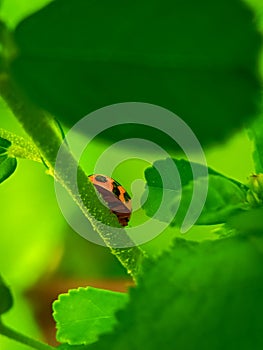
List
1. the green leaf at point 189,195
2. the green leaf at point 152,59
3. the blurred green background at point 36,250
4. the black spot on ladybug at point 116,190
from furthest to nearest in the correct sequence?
the blurred green background at point 36,250, the black spot on ladybug at point 116,190, the green leaf at point 189,195, the green leaf at point 152,59

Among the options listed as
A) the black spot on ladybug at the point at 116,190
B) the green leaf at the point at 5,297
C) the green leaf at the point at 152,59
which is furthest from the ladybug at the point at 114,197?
the green leaf at the point at 152,59

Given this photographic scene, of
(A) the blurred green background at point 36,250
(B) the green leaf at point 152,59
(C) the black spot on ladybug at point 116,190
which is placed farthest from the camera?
(A) the blurred green background at point 36,250

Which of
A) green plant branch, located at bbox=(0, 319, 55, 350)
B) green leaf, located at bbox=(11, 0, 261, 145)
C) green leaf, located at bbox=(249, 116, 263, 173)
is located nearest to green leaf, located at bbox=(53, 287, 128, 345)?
green plant branch, located at bbox=(0, 319, 55, 350)

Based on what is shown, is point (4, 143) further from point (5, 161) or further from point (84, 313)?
point (84, 313)

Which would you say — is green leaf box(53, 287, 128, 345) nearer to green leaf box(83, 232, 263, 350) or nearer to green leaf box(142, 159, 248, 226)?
green leaf box(142, 159, 248, 226)

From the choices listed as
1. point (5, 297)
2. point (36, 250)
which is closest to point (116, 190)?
point (5, 297)

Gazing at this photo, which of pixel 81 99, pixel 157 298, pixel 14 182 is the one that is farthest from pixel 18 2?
pixel 14 182

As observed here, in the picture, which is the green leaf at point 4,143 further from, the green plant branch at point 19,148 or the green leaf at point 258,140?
the green leaf at point 258,140

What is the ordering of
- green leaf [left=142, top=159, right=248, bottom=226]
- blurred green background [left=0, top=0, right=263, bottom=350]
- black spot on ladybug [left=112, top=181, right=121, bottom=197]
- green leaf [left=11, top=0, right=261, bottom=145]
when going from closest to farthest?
green leaf [left=11, top=0, right=261, bottom=145], green leaf [left=142, top=159, right=248, bottom=226], black spot on ladybug [left=112, top=181, right=121, bottom=197], blurred green background [left=0, top=0, right=263, bottom=350]
